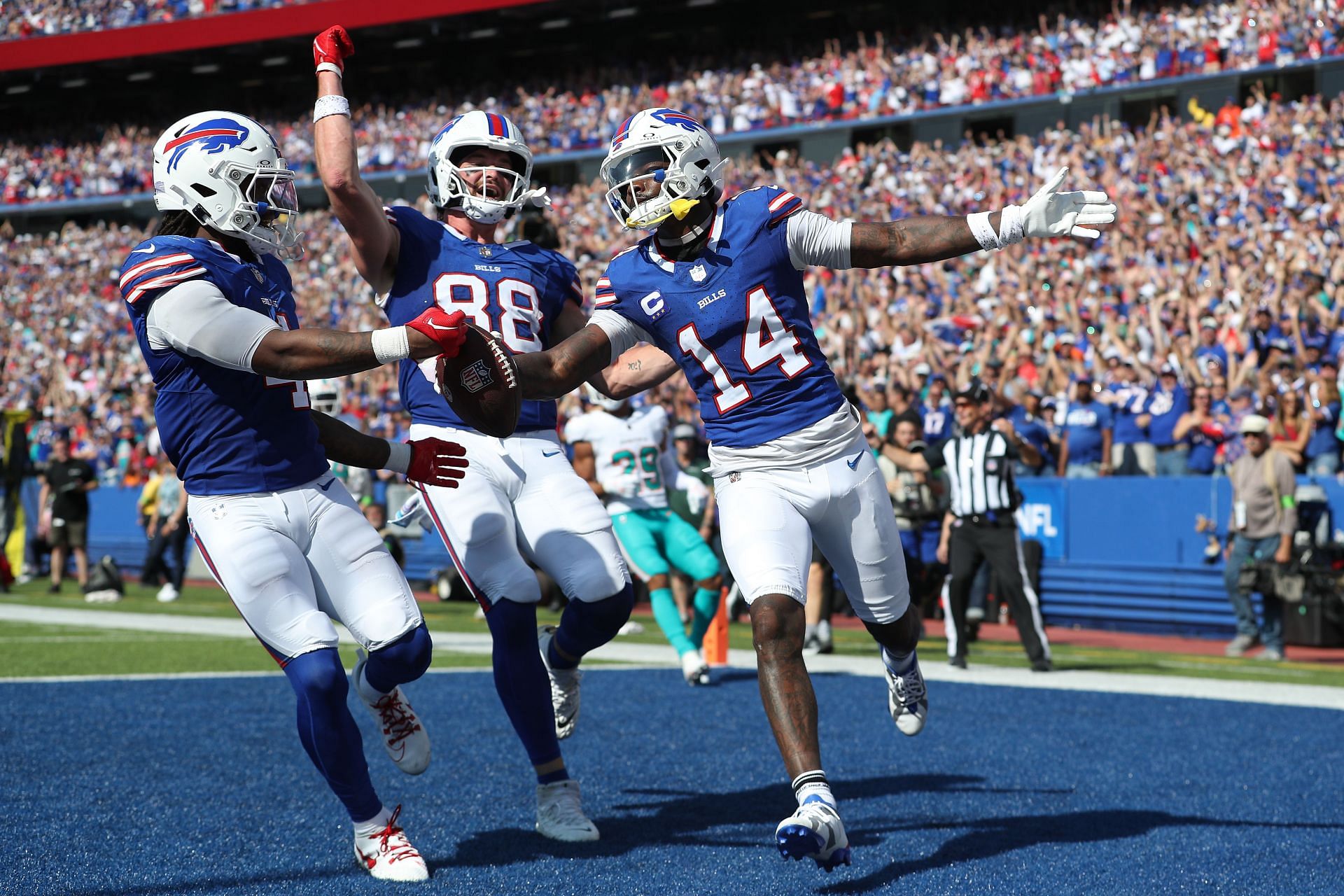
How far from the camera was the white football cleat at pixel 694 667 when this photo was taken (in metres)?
8.77

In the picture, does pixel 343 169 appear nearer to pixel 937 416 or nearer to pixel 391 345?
pixel 391 345

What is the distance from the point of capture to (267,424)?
422 cm

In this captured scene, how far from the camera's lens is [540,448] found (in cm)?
501

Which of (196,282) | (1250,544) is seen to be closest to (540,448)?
(196,282)

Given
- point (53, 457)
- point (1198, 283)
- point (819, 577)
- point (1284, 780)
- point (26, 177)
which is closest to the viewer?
point (1284, 780)

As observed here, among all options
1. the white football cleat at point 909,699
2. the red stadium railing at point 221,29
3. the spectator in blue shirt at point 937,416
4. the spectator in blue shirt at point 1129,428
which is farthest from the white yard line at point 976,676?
the red stadium railing at point 221,29

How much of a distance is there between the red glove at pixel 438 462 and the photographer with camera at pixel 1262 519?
26.5 ft

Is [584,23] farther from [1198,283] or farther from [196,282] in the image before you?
[196,282]

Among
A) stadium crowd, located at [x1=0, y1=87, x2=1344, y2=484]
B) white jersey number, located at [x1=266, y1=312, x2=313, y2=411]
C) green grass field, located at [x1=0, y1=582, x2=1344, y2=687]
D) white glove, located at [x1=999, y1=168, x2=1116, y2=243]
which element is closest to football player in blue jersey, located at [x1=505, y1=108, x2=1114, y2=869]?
white glove, located at [x1=999, y1=168, x2=1116, y2=243]

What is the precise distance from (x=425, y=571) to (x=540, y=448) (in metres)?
12.9

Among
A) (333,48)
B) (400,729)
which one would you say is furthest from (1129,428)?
(333,48)

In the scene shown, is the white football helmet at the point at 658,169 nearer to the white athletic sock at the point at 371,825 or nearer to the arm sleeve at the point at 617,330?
the arm sleeve at the point at 617,330

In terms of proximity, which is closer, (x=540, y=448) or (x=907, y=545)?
(x=540, y=448)

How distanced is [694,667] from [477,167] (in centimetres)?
452
